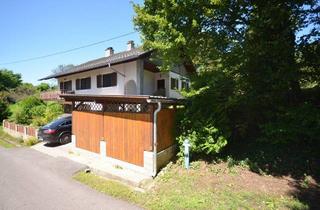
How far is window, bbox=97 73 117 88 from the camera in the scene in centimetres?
1625

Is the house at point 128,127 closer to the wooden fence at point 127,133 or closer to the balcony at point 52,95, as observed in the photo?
the wooden fence at point 127,133

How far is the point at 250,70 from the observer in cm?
771

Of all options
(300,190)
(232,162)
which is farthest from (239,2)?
(300,190)

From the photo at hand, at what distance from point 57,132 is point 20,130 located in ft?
18.1

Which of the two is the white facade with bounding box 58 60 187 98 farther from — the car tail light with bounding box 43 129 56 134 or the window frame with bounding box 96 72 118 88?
the car tail light with bounding box 43 129 56 134

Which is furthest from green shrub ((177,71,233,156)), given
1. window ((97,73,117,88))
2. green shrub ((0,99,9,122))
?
green shrub ((0,99,9,122))

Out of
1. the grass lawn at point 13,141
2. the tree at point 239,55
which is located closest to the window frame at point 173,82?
the tree at point 239,55

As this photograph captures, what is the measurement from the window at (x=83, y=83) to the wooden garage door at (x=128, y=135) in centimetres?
952

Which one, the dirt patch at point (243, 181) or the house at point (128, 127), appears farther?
the house at point (128, 127)

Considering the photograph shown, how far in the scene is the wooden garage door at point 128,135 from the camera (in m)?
8.30

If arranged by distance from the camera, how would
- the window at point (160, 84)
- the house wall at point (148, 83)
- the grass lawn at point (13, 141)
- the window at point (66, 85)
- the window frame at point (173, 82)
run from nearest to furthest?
the grass lawn at point (13, 141), the house wall at point (148, 83), the window at point (160, 84), the window frame at point (173, 82), the window at point (66, 85)

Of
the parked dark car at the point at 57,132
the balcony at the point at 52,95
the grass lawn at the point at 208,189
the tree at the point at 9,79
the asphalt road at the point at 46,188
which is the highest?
the tree at the point at 9,79

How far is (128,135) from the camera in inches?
350

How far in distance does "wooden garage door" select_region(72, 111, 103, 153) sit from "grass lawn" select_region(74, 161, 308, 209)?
242 centimetres
